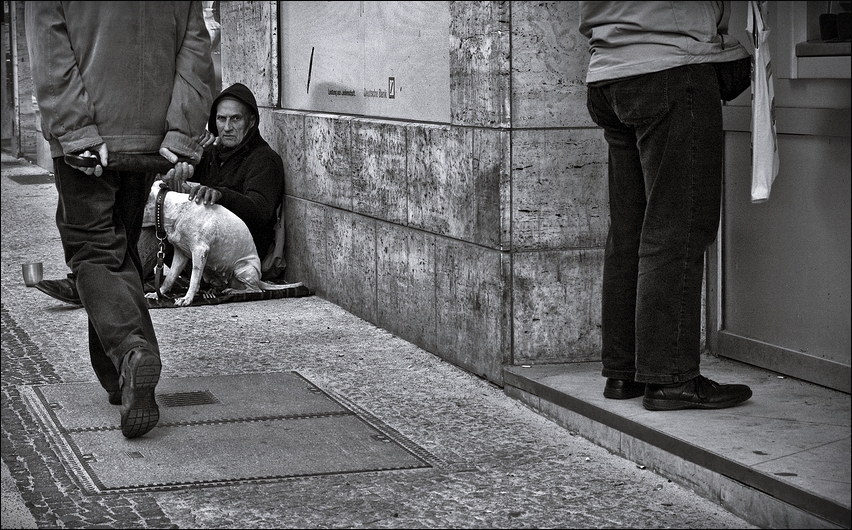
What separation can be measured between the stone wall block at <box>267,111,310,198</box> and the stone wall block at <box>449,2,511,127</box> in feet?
7.10

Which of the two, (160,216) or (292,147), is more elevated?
(292,147)

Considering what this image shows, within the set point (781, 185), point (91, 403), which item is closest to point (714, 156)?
point (781, 185)

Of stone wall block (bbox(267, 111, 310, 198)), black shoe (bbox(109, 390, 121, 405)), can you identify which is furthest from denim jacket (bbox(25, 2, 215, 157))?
stone wall block (bbox(267, 111, 310, 198))

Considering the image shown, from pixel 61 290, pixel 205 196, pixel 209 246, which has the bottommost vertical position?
pixel 61 290

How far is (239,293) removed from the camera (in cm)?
762

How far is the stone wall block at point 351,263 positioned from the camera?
678cm

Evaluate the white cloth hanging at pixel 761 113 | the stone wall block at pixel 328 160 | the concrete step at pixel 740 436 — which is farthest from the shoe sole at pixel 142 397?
the stone wall block at pixel 328 160

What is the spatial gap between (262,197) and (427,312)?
2.16m

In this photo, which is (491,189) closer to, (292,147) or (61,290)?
(292,147)

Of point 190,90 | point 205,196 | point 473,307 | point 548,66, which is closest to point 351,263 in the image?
point 205,196

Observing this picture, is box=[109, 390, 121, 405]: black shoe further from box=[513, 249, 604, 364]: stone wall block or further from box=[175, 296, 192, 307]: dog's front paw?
box=[175, 296, 192, 307]: dog's front paw

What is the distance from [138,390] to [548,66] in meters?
2.17

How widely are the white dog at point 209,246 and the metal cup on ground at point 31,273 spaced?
0.92m

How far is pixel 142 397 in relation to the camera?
14.4 feet
